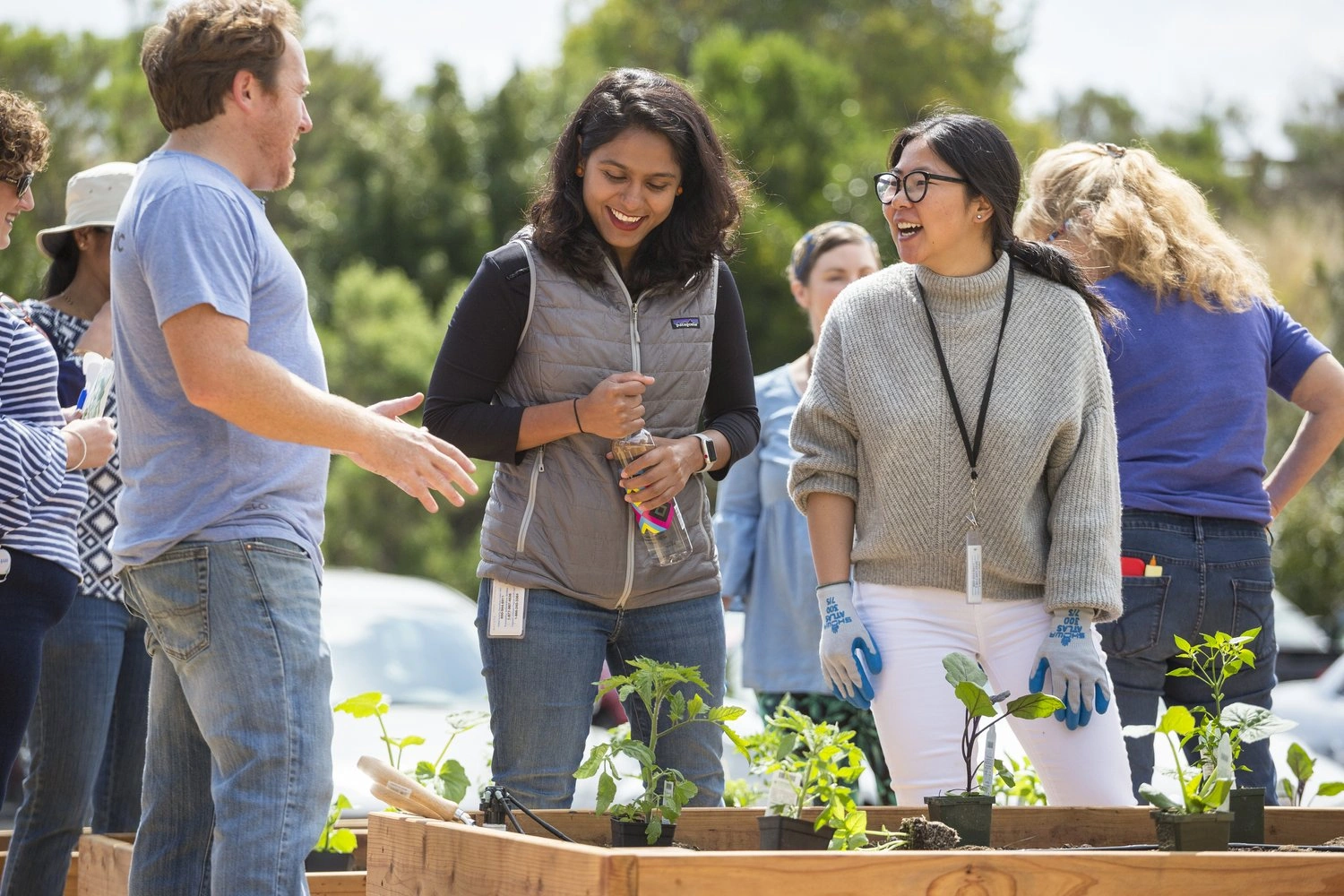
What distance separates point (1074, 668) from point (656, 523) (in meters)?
0.88

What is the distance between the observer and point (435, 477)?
247 cm

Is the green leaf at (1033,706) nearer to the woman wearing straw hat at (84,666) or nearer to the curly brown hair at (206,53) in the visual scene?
the curly brown hair at (206,53)

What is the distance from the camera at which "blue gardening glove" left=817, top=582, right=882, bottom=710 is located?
3.08 meters

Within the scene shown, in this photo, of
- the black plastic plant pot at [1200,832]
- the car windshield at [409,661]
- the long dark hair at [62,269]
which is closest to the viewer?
the black plastic plant pot at [1200,832]

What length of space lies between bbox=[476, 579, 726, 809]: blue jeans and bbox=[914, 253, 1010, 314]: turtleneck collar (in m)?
0.80

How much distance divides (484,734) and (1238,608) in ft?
10.8

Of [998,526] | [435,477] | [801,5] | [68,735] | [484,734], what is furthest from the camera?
[801,5]

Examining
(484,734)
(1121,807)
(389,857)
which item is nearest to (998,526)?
(1121,807)

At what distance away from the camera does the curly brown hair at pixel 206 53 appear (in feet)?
8.76

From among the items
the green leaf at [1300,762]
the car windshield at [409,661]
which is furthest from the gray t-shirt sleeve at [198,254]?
the car windshield at [409,661]

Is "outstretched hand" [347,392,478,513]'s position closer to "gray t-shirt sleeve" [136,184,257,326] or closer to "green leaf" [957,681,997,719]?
"gray t-shirt sleeve" [136,184,257,326]

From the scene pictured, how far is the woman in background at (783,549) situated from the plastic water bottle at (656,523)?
60.8 inches

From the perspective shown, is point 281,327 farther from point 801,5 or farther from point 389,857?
point 801,5

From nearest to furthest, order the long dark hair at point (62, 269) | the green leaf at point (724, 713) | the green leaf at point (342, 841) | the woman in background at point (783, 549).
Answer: the green leaf at point (724, 713), the green leaf at point (342, 841), the long dark hair at point (62, 269), the woman in background at point (783, 549)
